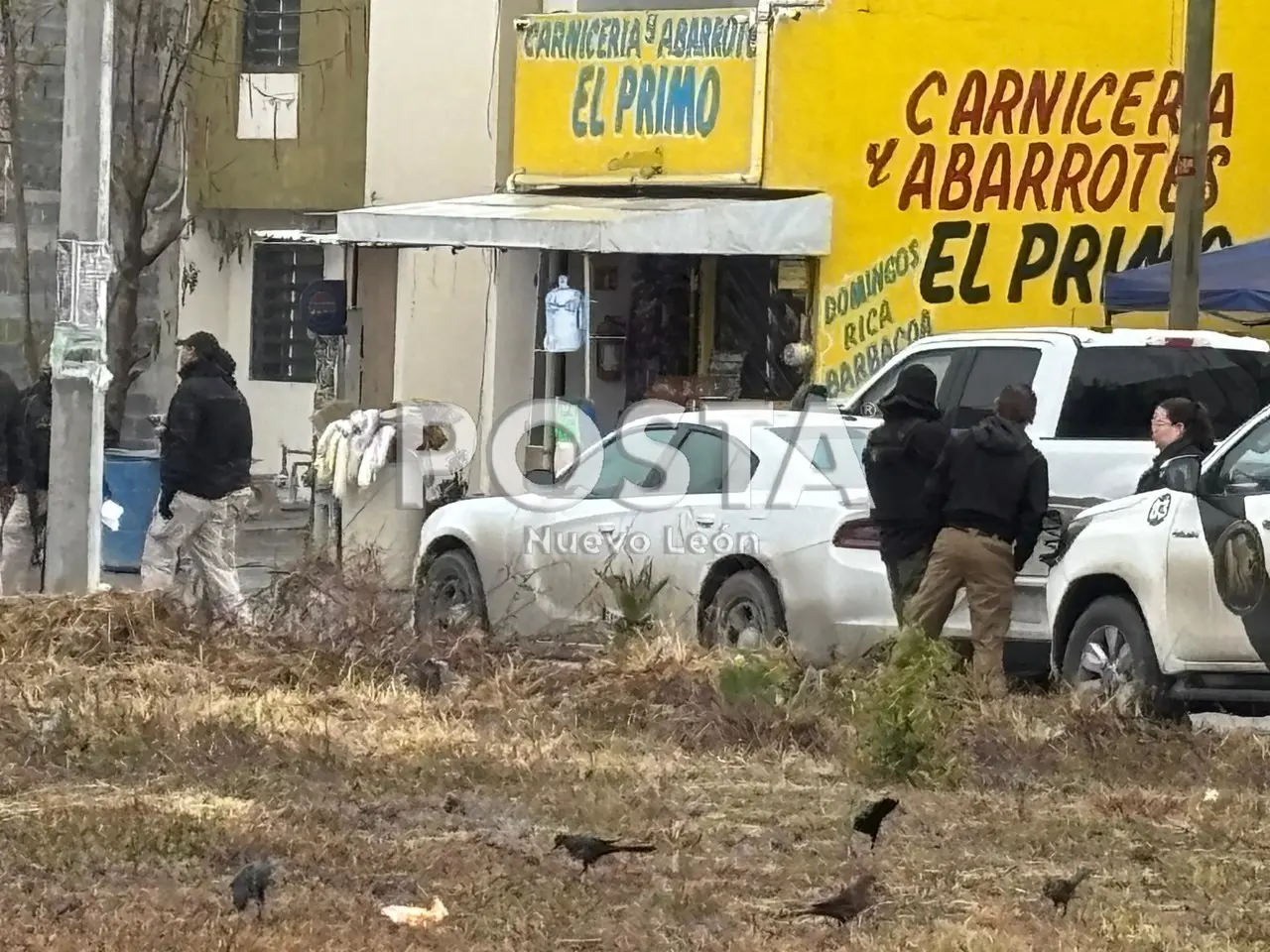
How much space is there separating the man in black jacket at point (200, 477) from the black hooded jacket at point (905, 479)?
13.6 ft

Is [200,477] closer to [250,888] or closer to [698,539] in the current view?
[698,539]

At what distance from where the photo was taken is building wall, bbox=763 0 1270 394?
1761 cm

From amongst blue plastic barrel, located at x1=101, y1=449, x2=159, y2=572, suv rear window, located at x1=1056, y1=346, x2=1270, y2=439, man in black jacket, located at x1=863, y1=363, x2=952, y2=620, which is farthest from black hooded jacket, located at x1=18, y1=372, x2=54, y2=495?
suv rear window, located at x1=1056, y1=346, x2=1270, y2=439

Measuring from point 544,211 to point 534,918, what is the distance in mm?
11459

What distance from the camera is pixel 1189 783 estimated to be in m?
8.47

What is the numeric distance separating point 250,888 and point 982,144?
12.7 meters

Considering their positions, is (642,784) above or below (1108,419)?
below

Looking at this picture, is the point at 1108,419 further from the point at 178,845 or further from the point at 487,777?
the point at 178,845

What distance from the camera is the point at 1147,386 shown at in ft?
38.4

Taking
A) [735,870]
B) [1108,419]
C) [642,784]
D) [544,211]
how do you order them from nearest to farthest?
[735,870]
[642,784]
[1108,419]
[544,211]

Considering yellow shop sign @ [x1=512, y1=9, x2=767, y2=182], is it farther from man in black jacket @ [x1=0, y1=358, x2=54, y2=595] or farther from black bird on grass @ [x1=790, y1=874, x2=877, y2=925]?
black bird on grass @ [x1=790, y1=874, x2=877, y2=925]

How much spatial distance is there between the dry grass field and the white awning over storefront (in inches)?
241

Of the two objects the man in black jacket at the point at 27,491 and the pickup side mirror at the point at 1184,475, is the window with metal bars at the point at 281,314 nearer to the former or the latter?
A: the man in black jacket at the point at 27,491

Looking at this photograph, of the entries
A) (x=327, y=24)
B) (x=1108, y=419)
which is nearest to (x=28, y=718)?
(x=1108, y=419)
